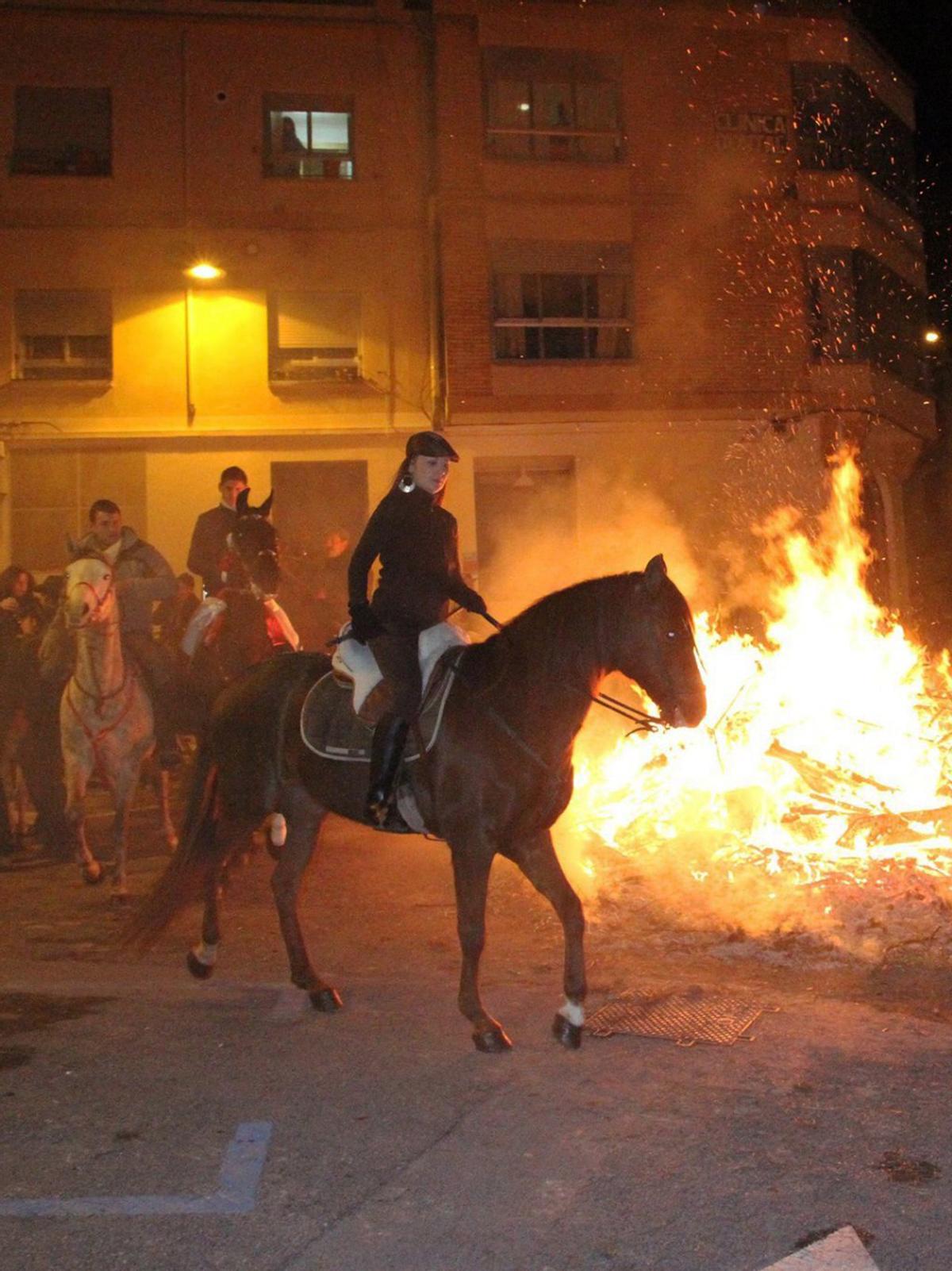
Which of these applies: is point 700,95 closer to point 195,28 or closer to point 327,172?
point 327,172

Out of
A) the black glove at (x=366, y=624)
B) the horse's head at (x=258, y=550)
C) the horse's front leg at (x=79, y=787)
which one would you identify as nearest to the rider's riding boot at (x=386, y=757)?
the black glove at (x=366, y=624)

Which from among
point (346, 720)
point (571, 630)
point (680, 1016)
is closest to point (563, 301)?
point (346, 720)

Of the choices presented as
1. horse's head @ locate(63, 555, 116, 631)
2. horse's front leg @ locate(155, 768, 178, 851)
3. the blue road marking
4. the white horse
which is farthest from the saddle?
horse's front leg @ locate(155, 768, 178, 851)

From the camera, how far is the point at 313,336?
69.4ft

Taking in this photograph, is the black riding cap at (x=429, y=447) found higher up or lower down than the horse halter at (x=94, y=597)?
higher up

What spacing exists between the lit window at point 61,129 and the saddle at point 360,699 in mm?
17592

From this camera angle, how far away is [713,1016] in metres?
5.80

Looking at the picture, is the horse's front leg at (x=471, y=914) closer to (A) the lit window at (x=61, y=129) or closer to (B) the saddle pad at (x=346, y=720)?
(B) the saddle pad at (x=346, y=720)

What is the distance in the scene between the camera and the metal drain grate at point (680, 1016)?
555 centimetres

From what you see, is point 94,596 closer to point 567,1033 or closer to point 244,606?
point 244,606

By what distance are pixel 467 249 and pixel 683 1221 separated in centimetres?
1913

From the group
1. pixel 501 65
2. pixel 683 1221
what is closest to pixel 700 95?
pixel 501 65

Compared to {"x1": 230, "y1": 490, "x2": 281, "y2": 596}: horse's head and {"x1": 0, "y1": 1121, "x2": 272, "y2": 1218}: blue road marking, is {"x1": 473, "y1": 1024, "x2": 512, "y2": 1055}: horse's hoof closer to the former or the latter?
{"x1": 0, "y1": 1121, "x2": 272, "y2": 1218}: blue road marking

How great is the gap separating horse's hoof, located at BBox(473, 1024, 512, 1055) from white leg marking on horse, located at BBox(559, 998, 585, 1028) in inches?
12.1
